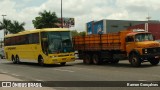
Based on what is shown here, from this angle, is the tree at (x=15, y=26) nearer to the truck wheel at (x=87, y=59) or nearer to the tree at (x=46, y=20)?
the tree at (x=46, y=20)

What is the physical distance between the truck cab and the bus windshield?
5.52m

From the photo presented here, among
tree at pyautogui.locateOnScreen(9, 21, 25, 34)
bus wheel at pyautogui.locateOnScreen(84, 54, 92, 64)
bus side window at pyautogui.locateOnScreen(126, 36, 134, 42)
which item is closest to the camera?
bus side window at pyautogui.locateOnScreen(126, 36, 134, 42)

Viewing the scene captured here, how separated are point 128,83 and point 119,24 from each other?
73.2 meters

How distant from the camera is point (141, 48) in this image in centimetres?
2569

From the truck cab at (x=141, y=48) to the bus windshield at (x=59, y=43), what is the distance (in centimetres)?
552

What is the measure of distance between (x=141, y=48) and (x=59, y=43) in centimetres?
733

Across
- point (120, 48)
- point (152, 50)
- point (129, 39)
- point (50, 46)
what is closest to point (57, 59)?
point (50, 46)

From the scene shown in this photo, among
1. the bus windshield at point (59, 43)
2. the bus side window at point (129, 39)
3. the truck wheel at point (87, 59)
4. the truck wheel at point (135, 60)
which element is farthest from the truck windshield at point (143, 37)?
the truck wheel at point (87, 59)

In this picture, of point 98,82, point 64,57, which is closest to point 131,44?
point 64,57

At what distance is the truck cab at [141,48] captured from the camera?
25688mm

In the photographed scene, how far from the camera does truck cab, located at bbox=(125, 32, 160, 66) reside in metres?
25.7

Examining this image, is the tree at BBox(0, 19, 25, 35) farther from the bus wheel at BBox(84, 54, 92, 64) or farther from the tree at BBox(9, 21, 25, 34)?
the bus wheel at BBox(84, 54, 92, 64)

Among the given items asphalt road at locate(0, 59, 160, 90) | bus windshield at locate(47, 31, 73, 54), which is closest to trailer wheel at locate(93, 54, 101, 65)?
bus windshield at locate(47, 31, 73, 54)

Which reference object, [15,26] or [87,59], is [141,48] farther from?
[15,26]
